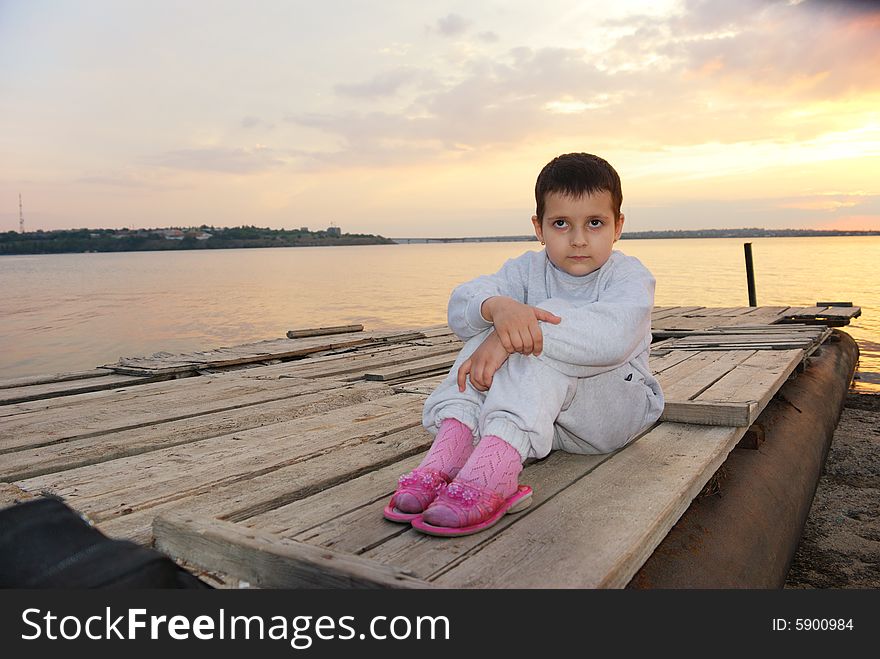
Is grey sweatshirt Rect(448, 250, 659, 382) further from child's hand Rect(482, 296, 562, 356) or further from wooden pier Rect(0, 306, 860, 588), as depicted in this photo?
wooden pier Rect(0, 306, 860, 588)

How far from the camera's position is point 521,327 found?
220 centimetres

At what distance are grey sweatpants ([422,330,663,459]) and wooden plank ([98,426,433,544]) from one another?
381 millimetres

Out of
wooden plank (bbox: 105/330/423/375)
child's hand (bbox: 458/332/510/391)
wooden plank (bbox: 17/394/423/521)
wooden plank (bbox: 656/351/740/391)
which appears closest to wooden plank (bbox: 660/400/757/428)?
wooden plank (bbox: 656/351/740/391)

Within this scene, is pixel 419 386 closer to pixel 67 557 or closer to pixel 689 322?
pixel 67 557

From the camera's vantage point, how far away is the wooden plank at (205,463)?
246cm

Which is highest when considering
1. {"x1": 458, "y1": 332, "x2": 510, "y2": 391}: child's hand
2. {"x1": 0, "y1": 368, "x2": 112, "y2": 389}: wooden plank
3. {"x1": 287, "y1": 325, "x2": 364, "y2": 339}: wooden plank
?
{"x1": 458, "y1": 332, "x2": 510, "y2": 391}: child's hand

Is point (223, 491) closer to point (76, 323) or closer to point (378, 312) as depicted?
point (378, 312)

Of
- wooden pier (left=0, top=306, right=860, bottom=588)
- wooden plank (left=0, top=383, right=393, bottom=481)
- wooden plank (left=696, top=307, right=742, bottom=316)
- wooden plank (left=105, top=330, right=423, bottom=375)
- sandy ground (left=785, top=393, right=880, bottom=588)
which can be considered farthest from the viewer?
wooden plank (left=696, top=307, right=742, bottom=316)

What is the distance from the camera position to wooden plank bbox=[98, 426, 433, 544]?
2.17 metres

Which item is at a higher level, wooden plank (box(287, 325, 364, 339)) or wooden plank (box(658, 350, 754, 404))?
wooden plank (box(287, 325, 364, 339))

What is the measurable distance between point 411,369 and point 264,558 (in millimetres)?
3534

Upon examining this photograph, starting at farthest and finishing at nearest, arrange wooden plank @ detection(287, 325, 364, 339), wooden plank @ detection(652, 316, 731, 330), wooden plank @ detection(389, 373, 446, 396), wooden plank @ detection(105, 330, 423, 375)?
1. wooden plank @ detection(652, 316, 731, 330)
2. wooden plank @ detection(287, 325, 364, 339)
3. wooden plank @ detection(105, 330, 423, 375)
4. wooden plank @ detection(389, 373, 446, 396)

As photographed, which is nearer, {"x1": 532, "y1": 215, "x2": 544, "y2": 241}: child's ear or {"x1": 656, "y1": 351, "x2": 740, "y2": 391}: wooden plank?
{"x1": 532, "y1": 215, "x2": 544, "y2": 241}: child's ear

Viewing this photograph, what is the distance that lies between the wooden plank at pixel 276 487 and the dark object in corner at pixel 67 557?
0.47 meters
